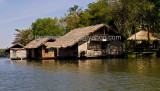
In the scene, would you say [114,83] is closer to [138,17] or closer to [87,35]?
[87,35]

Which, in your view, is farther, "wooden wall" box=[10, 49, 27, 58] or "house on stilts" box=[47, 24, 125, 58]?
"wooden wall" box=[10, 49, 27, 58]

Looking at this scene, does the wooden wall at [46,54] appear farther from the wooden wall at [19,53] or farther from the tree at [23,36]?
the tree at [23,36]

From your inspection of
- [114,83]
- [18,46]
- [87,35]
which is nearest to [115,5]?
[87,35]

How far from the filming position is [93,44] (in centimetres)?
3462

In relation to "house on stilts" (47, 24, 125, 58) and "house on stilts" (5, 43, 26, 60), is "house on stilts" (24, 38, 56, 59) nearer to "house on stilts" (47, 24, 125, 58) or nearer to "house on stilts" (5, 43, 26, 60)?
"house on stilts" (47, 24, 125, 58)

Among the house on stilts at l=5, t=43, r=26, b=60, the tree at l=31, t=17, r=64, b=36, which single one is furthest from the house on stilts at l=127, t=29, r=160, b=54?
the tree at l=31, t=17, r=64, b=36

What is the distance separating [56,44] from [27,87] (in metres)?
24.2

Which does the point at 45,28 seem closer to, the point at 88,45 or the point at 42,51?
the point at 42,51

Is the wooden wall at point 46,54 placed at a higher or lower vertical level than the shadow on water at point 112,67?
higher

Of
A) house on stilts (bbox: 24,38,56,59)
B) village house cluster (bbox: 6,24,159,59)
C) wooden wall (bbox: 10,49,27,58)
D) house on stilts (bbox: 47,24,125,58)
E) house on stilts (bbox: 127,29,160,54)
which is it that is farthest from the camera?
wooden wall (bbox: 10,49,27,58)

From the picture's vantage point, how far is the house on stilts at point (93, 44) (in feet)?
109

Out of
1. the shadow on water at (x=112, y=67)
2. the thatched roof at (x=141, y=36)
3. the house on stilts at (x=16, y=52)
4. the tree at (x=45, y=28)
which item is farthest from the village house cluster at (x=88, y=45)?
the tree at (x=45, y=28)

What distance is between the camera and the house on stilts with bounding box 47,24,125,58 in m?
33.3

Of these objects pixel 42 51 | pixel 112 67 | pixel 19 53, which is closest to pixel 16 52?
pixel 19 53
